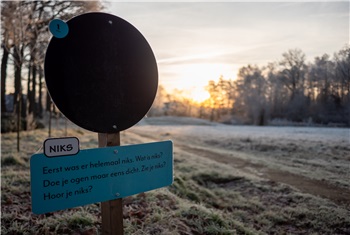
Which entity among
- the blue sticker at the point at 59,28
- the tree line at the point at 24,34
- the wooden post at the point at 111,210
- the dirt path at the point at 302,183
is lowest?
the dirt path at the point at 302,183

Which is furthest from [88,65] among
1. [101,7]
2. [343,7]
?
[101,7]

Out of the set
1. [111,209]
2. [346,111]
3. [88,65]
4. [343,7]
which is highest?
[343,7]

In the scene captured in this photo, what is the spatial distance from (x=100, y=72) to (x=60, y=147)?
0.67m

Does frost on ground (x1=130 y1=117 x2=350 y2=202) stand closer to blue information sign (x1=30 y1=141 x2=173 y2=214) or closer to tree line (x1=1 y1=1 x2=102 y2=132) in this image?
blue information sign (x1=30 y1=141 x2=173 y2=214)

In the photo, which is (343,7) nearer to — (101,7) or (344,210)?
(344,210)

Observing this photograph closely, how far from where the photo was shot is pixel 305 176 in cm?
721

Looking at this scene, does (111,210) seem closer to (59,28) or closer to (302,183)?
(59,28)

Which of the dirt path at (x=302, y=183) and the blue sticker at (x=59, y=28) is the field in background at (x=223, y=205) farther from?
the blue sticker at (x=59, y=28)

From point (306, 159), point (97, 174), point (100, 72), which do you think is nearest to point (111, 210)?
point (97, 174)

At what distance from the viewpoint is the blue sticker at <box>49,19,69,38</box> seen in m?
1.95

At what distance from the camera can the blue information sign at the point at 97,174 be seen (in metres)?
1.82

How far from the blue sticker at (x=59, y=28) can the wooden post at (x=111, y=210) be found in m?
0.83

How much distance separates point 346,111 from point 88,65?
4.02 meters

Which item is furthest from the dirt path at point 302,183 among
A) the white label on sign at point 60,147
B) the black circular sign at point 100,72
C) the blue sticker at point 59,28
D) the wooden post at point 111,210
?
the blue sticker at point 59,28
